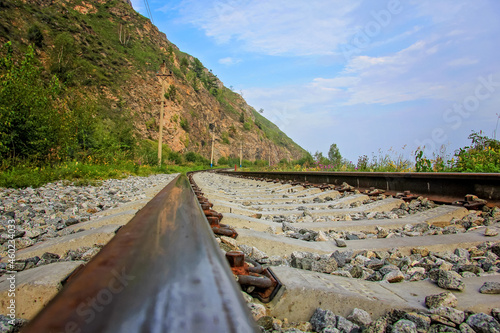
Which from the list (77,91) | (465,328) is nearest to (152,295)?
(465,328)

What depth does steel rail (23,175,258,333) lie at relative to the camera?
36cm

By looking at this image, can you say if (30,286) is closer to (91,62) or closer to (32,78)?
(32,78)

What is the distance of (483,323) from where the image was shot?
0.89 meters

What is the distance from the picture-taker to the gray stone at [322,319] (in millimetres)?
947

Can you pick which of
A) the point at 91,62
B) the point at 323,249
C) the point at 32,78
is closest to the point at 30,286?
the point at 323,249

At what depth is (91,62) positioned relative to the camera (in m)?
35.0

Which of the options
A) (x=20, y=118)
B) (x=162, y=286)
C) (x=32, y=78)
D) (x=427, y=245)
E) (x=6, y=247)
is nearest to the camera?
(x=162, y=286)

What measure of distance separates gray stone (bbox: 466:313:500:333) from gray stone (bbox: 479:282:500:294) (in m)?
0.21

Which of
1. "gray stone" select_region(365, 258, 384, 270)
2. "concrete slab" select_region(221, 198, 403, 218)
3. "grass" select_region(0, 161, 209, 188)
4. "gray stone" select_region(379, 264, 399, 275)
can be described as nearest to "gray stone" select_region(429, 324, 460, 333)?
"gray stone" select_region(379, 264, 399, 275)

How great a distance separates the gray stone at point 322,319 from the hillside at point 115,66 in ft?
32.8

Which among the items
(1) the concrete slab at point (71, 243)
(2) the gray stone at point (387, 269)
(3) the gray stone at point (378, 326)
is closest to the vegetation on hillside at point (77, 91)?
(1) the concrete slab at point (71, 243)

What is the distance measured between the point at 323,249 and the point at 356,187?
135 inches

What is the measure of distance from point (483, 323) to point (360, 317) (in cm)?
35

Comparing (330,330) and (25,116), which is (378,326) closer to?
(330,330)
